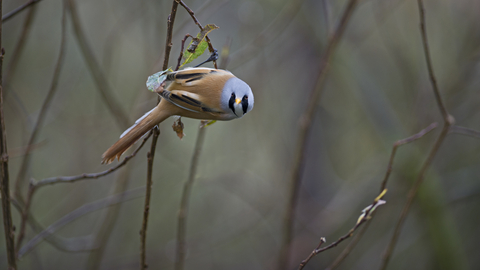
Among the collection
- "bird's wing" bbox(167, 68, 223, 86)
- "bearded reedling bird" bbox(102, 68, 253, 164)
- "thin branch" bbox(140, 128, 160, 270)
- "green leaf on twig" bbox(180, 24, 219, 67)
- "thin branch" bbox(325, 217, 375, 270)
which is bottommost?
"thin branch" bbox(325, 217, 375, 270)

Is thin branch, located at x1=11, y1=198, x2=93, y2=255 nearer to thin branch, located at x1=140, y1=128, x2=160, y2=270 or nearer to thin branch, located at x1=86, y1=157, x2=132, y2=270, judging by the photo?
thin branch, located at x1=86, y1=157, x2=132, y2=270

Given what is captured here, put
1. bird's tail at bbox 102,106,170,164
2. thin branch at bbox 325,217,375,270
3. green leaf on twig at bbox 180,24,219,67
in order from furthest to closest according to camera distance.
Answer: thin branch at bbox 325,217,375,270 < bird's tail at bbox 102,106,170,164 < green leaf on twig at bbox 180,24,219,67

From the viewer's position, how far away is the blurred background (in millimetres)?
3070

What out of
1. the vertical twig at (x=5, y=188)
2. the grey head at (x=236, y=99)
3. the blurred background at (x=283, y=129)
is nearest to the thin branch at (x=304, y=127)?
the blurred background at (x=283, y=129)

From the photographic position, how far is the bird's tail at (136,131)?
1292mm

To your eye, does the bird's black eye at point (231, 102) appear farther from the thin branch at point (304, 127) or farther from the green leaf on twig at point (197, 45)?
the thin branch at point (304, 127)

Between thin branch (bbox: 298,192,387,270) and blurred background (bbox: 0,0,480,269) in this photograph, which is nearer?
thin branch (bbox: 298,192,387,270)

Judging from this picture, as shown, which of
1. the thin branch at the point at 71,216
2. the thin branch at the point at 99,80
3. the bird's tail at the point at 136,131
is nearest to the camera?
the bird's tail at the point at 136,131

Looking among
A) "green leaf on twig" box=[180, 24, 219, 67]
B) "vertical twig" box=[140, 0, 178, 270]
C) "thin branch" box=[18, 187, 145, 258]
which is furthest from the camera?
"thin branch" box=[18, 187, 145, 258]

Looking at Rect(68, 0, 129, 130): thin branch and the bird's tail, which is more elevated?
Rect(68, 0, 129, 130): thin branch

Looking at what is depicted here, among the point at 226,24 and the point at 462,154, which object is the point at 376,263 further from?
the point at 226,24

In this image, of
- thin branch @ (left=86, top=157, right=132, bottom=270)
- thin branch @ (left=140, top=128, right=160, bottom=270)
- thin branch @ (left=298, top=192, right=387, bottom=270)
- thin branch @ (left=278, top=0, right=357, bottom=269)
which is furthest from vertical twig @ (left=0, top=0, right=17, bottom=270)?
thin branch @ (left=278, top=0, right=357, bottom=269)

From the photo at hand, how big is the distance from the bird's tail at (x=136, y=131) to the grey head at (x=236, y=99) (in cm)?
23

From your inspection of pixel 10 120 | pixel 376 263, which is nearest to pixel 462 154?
pixel 376 263
